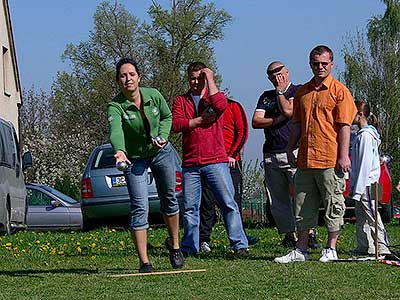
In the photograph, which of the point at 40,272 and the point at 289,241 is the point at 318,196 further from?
the point at 40,272

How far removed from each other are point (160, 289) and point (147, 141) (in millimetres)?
1728

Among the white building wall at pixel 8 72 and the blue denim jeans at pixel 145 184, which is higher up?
the white building wall at pixel 8 72

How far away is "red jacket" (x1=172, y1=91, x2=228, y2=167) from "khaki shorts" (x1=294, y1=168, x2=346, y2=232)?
3.29 feet

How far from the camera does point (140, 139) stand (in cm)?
895

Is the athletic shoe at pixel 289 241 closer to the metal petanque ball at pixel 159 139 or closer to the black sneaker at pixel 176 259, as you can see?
the black sneaker at pixel 176 259

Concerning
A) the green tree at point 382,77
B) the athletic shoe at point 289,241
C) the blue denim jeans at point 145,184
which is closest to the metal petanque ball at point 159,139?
the blue denim jeans at point 145,184

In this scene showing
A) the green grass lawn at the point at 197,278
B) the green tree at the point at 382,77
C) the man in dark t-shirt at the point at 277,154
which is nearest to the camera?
the green grass lawn at the point at 197,278

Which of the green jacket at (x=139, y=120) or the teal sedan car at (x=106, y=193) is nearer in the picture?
the green jacket at (x=139, y=120)

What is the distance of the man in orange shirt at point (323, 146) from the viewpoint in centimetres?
951

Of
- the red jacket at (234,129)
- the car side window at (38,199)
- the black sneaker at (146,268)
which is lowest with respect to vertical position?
the car side window at (38,199)

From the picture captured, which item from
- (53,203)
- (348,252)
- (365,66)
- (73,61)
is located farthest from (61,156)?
(348,252)

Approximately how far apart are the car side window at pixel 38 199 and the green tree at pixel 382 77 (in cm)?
3518

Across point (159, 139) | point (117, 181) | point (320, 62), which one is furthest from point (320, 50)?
point (117, 181)

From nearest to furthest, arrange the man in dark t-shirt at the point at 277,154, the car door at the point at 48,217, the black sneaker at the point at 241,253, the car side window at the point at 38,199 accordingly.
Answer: the black sneaker at the point at 241,253
the man in dark t-shirt at the point at 277,154
the car door at the point at 48,217
the car side window at the point at 38,199
